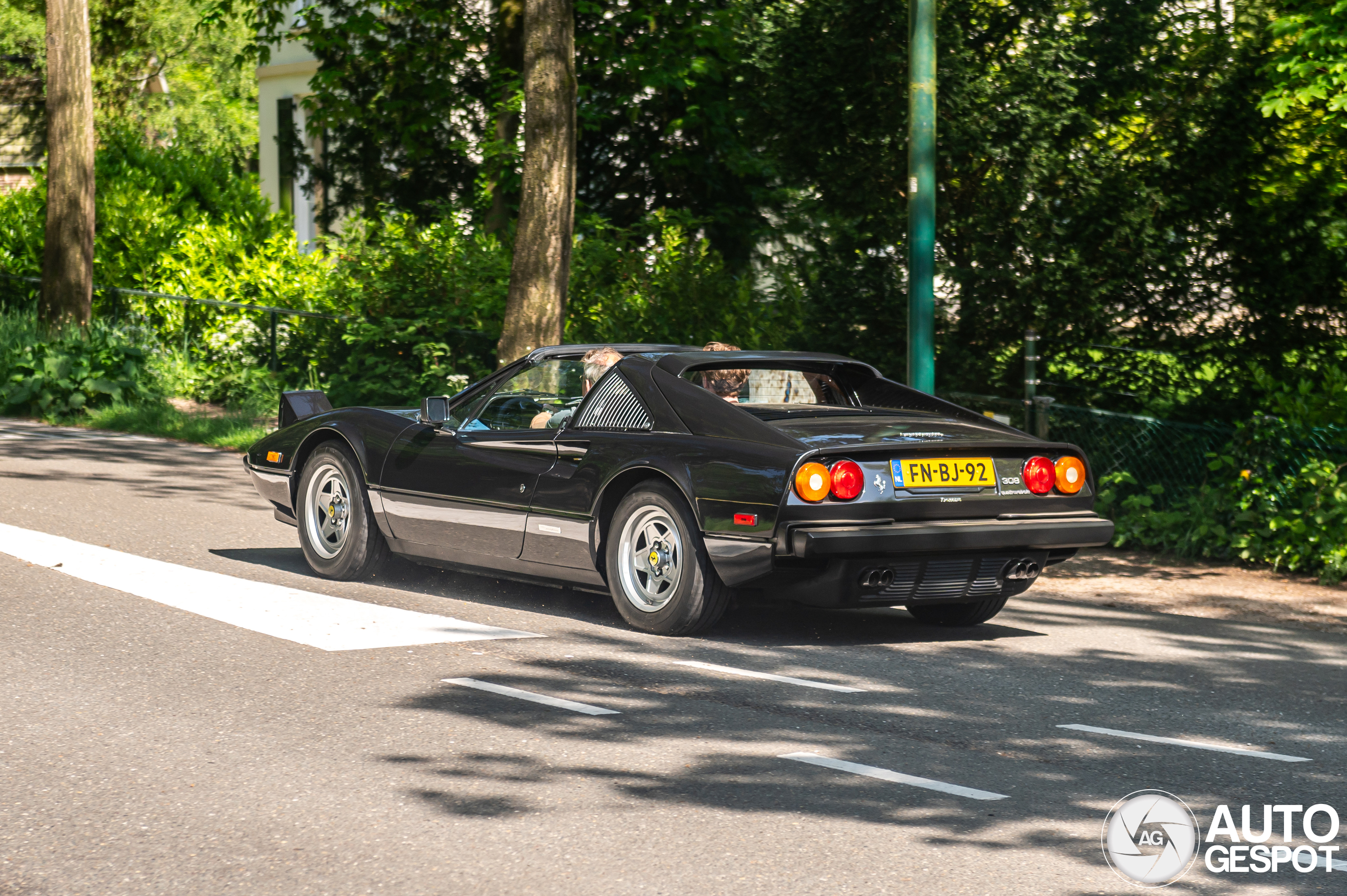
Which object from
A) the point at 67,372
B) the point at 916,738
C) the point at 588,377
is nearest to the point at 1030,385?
the point at 588,377

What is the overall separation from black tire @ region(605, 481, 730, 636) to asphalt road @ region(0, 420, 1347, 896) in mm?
121

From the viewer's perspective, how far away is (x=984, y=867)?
402 cm

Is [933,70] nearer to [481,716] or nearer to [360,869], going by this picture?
[481,716]

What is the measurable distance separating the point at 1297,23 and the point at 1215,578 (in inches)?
139

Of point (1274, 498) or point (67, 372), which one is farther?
point (67, 372)

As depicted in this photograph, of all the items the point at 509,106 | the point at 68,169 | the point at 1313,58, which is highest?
the point at 509,106

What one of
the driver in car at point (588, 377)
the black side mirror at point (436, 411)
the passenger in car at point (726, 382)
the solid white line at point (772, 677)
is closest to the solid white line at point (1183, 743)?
the solid white line at point (772, 677)

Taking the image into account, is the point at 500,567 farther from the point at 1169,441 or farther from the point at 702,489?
the point at 1169,441

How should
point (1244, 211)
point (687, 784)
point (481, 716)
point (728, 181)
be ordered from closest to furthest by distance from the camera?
point (687, 784) → point (481, 716) → point (1244, 211) → point (728, 181)

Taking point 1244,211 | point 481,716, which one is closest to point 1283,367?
point 1244,211

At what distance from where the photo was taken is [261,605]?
761cm

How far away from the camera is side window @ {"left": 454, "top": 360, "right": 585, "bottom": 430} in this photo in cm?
795

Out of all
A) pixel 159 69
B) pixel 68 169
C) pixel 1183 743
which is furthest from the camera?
pixel 159 69

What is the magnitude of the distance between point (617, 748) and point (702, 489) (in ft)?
6.00
